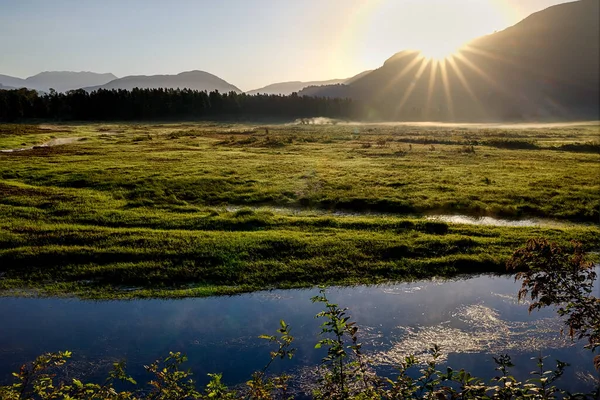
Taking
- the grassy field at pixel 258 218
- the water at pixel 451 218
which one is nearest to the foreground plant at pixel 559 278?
the grassy field at pixel 258 218

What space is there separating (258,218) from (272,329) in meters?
11.5

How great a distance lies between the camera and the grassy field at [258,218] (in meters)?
18.2

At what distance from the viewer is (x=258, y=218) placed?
24750 millimetres

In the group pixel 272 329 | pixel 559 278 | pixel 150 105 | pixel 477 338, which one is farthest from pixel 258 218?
pixel 150 105

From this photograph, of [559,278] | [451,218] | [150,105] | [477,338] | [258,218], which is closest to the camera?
[559,278]

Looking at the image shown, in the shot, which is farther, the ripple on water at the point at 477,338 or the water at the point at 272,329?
the ripple on water at the point at 477,338

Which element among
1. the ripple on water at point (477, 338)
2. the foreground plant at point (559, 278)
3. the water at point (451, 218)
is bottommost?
the ripple on water at point (477, 338)

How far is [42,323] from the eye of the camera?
46.6 ft

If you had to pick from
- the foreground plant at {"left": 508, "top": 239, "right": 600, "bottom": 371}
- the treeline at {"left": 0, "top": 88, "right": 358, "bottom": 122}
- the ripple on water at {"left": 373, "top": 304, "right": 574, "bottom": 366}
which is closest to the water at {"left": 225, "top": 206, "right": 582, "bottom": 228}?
the ripple on water at {"left": 373, "top": 304, "right": 574, "bottom": 366}

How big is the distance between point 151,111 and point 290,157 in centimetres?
12030

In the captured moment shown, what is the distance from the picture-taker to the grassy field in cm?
1817

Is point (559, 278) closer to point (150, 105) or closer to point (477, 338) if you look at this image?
point (477, 338)

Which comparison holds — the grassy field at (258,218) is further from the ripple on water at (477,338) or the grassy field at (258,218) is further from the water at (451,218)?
the ripple on water at (477,338)

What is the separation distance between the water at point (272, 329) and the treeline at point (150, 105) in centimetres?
14613
